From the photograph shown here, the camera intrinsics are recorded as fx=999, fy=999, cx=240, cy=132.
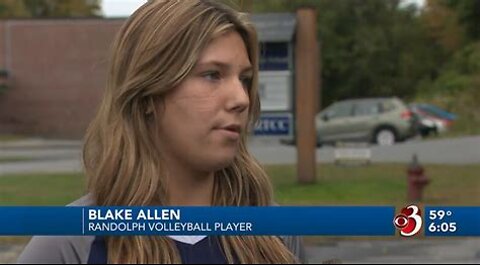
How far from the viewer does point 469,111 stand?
23016 mm

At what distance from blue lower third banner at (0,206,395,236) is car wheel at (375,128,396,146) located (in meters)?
20.8

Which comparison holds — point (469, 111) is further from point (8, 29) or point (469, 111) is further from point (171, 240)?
point (171, 240)

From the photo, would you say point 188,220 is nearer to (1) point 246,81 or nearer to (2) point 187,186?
(2) point 187,186

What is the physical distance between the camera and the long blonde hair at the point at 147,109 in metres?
1.33

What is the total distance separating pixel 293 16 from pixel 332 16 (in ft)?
66.3

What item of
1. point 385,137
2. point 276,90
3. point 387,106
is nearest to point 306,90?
point 276,90

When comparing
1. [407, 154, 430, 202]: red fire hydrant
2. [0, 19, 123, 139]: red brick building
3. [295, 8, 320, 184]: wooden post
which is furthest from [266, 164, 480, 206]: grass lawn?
[0, 19, 123, 139]: red brick building

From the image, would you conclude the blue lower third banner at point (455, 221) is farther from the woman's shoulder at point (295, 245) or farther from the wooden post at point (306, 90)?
the wooden post at point (306, 90)

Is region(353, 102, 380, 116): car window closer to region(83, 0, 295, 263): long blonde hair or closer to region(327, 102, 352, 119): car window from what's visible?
region(327, 102, 352, 119): car window

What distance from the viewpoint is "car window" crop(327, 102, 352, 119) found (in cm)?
2119

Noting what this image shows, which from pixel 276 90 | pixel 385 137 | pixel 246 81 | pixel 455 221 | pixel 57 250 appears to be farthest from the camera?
pixel 385 137

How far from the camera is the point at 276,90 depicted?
39.2ft

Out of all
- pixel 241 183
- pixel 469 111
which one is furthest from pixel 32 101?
pixel 241 183

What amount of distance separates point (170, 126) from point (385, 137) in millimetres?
21171
